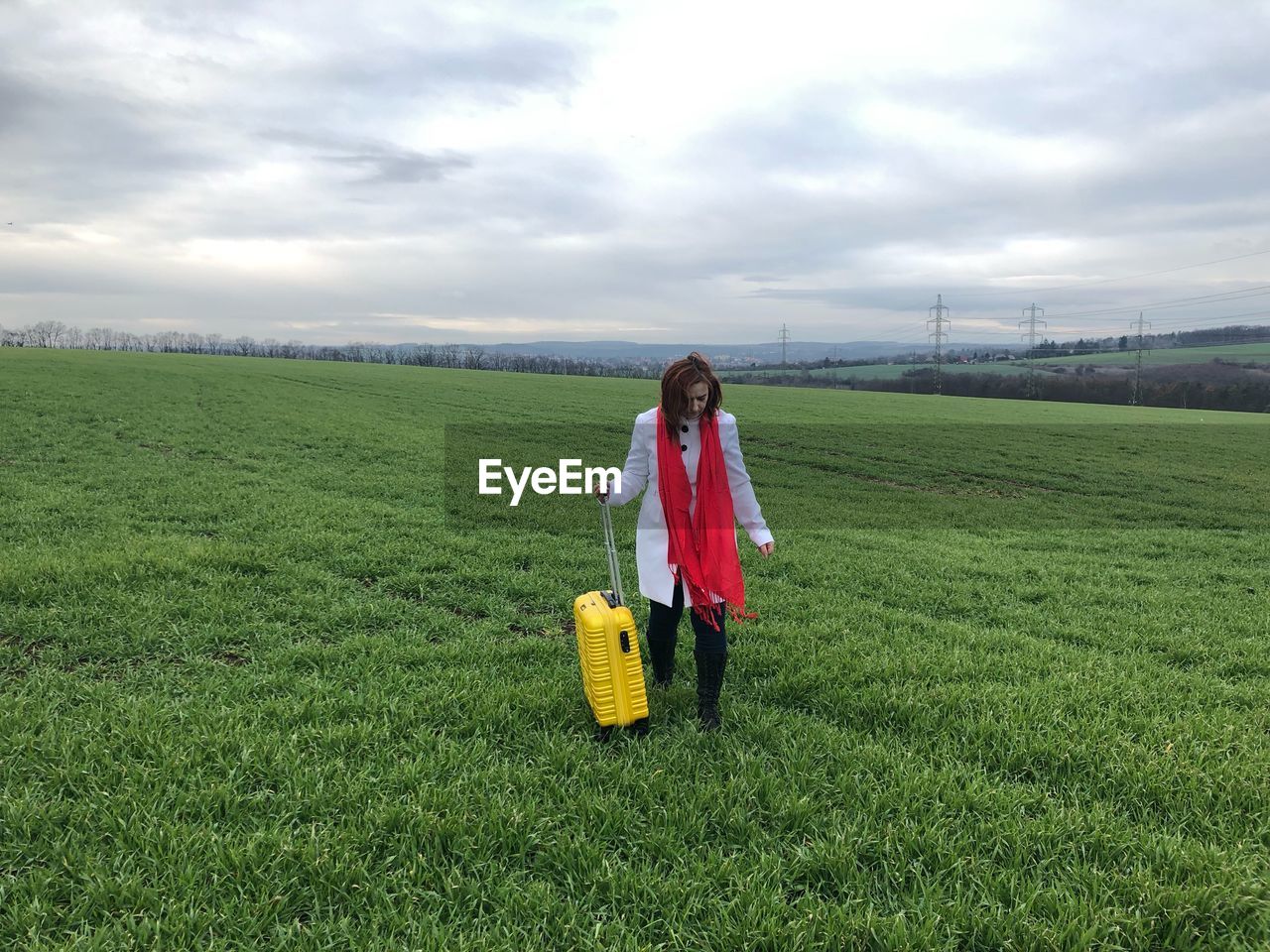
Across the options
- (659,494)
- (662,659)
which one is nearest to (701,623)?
(662,659)

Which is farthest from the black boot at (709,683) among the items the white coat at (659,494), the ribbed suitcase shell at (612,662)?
the ribbed suitcase shell at (612,662)

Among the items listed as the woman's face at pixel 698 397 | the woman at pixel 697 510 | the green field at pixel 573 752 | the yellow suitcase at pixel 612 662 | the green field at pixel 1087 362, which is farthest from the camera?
the green field at pixel 1087 362

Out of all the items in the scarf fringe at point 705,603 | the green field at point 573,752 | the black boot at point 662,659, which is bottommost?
the green field at point 573,752

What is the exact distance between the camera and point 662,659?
4871 millimetres

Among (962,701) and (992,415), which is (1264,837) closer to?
(962,701)

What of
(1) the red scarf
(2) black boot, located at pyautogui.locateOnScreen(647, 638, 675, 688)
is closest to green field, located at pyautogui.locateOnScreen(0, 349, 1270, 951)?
(2) black boot, located at pyautogui.locateOnScreen(647, 638, 675, 688)

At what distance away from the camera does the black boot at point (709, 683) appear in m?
4.40

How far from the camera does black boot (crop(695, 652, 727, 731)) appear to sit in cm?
440

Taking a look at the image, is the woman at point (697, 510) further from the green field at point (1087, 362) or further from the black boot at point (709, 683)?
the green field at point (1087, 362)

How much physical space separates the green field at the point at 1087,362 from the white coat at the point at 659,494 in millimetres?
72986

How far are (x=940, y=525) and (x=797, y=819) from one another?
10156mm

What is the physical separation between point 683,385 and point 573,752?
222 centimetres

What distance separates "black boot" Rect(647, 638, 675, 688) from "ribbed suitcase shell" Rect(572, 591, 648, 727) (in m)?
0.71

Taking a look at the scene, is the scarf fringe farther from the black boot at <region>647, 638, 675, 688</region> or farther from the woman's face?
the woman's face
